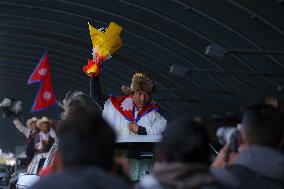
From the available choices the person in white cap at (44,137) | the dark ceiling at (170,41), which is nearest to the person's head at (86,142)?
the person in white cap at (44,137)

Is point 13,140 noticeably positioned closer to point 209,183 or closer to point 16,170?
point 16,170

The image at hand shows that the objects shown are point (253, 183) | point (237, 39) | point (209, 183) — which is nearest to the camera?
point (209, 183)

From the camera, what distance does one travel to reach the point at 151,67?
117 ft

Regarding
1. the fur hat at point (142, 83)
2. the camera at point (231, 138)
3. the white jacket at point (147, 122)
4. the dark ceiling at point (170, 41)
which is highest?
the dark ceiling at point (170, 41)

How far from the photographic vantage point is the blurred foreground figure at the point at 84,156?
336cm

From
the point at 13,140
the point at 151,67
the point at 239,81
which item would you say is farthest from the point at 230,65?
the point at 13,140

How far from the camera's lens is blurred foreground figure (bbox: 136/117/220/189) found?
3.76 meters

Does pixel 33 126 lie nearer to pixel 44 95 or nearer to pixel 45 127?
pixel 45 127

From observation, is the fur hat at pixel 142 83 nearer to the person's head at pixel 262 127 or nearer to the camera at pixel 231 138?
the camera at pixel 231 138

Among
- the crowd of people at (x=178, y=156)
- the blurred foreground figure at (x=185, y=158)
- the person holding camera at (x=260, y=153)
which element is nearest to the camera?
the crowd of people at (x=178, y=156)

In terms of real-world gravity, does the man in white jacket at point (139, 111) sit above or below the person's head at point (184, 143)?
above

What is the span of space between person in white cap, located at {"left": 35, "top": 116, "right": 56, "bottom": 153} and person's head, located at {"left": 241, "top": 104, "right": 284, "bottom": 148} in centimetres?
1089

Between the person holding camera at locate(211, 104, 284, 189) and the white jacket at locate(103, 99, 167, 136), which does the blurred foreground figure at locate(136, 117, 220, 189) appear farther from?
the white jacket at locate(103, 99, 167, 136)

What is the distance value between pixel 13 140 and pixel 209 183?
247 ft
